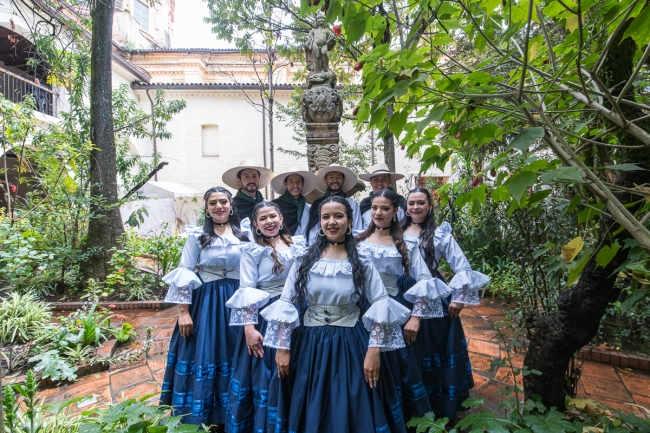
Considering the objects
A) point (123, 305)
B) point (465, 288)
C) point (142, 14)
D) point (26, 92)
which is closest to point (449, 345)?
point (465, 288)

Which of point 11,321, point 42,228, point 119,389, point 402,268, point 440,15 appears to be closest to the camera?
point 440,15

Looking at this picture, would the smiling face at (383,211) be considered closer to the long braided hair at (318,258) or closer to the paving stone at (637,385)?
the long braided hair at (318,258)

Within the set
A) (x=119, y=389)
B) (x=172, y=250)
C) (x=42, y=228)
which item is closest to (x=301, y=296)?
(x=119, y=389)

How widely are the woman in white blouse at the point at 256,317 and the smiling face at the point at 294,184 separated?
1123 mm

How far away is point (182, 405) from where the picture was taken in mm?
2561

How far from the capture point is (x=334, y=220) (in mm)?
2252

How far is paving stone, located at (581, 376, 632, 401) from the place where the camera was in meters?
3.03

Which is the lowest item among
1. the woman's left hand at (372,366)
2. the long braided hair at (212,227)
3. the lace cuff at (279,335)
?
the woman's left hand at (372,366)

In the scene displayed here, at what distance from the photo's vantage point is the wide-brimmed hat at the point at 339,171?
379 cm

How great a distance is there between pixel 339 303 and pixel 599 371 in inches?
110

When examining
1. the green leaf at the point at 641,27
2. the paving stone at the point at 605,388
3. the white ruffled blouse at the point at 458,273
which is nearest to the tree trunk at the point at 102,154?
the white ruffled blouse at the point at 458,273

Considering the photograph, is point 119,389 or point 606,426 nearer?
point 606,426

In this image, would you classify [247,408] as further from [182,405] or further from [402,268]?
[402,268]

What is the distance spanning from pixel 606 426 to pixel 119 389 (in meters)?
3.42
